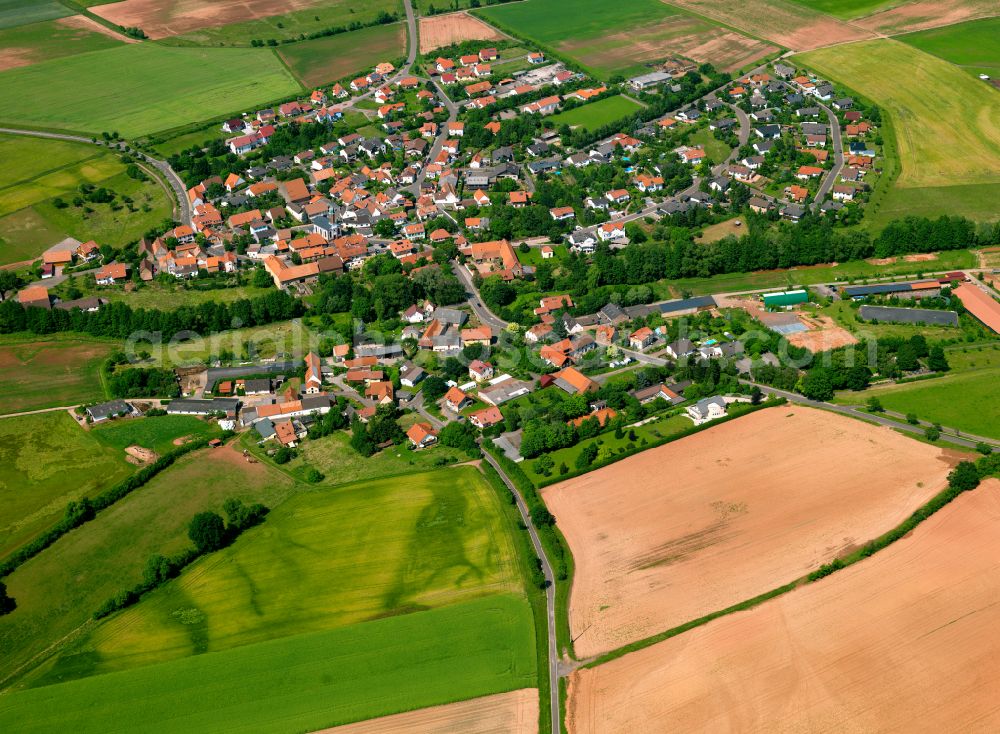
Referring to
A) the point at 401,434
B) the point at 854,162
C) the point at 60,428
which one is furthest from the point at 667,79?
the point at 60,428

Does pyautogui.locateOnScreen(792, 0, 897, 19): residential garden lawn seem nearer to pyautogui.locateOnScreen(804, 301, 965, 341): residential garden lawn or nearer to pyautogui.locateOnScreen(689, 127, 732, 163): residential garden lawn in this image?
pyautogui.locateOnScreen(689, 127, 732, 163): residential garden lawn

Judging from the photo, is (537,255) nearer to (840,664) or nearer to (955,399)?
(955,399)

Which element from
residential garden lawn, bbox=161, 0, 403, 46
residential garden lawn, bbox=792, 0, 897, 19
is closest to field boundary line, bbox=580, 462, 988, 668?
residential garden lawn, bbox=792, 0, 897, 19

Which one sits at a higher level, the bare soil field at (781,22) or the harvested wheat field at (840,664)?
the bare soil field at (781,22)

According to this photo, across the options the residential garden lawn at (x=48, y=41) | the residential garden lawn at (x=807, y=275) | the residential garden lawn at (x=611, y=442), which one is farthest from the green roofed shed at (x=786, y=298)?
the residential garden lawn at (x=48, y=41)

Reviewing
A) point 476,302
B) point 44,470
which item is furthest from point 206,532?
point 476,302

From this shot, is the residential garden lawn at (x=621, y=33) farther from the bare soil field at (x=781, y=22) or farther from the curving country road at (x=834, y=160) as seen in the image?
the curving country road at (x=834, y=160)
